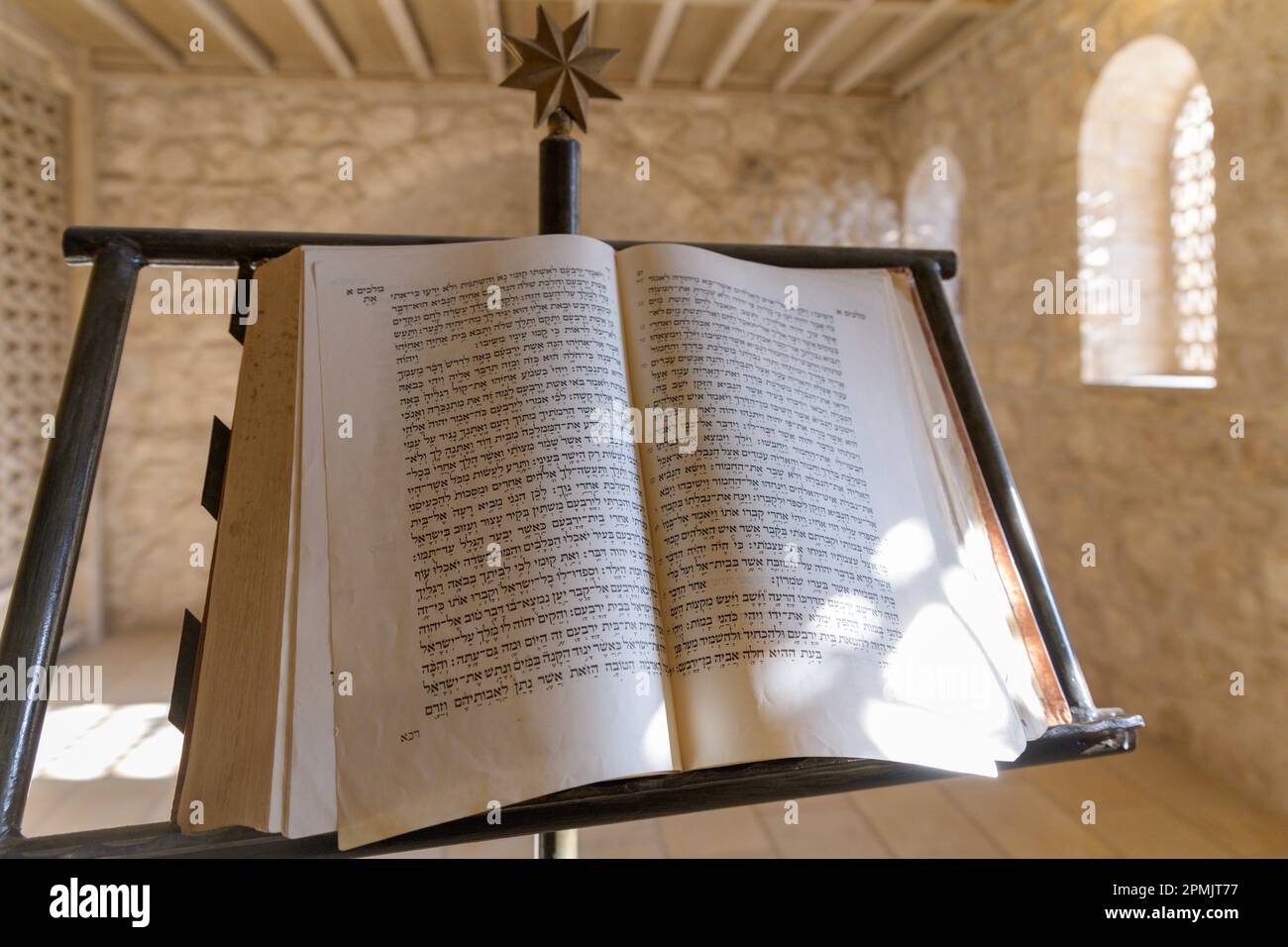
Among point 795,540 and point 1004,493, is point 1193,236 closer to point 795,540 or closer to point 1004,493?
point 1004,493

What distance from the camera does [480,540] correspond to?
528 mm

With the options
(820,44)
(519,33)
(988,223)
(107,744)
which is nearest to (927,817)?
(988,223)

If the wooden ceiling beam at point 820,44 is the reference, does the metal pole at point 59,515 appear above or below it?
below

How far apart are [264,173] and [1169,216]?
151 inches

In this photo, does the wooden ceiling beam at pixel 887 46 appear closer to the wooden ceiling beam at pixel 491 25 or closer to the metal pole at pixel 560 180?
the wooden ceiling beam at pixel 491 25

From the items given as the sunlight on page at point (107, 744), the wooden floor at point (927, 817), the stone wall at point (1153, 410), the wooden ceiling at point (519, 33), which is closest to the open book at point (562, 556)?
the wooden floor at point (927, 817)

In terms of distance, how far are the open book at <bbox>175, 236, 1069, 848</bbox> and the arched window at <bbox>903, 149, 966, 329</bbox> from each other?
11.8ft

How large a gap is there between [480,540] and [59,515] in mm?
282

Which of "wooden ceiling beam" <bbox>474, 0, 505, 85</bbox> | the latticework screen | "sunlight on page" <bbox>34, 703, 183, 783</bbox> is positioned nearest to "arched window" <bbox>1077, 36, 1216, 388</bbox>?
"wooden ceiling beam" <bbox>474, 0, 505, 85</bbox>

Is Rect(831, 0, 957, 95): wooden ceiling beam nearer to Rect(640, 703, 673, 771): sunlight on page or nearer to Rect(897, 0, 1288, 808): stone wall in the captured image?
Rect(897, 0, 1288, 808): stone wall

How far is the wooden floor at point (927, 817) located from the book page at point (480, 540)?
1.73m

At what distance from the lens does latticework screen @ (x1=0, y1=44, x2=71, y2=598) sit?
11.4 feet

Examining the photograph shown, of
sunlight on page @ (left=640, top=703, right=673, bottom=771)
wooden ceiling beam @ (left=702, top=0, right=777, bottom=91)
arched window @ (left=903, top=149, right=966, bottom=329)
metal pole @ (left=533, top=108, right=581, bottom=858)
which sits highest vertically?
wooden ceiling beam @ (left=702, top=0, right=777, bottom=91)

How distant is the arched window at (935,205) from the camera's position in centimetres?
397
